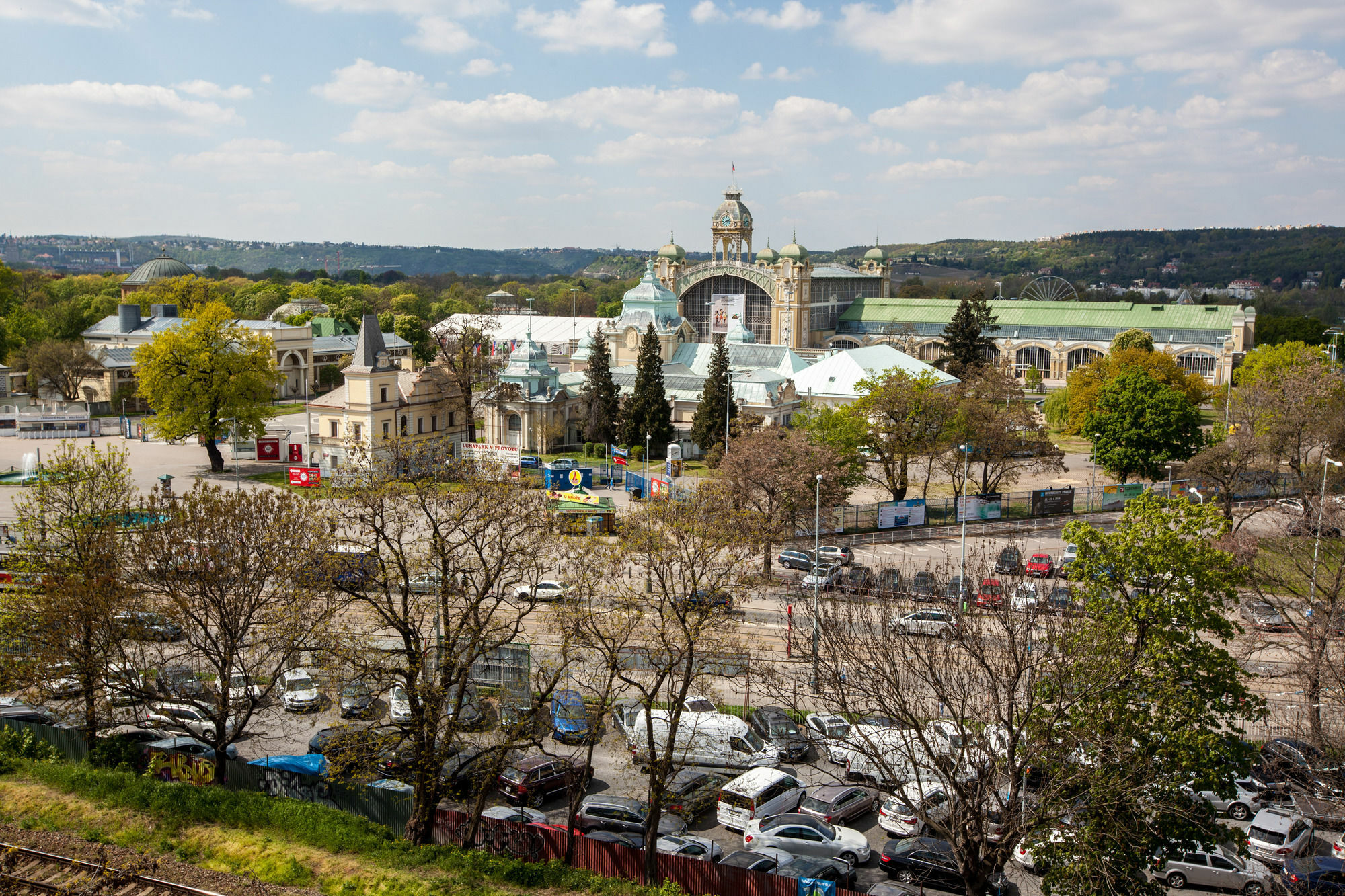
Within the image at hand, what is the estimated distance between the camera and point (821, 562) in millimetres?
40188

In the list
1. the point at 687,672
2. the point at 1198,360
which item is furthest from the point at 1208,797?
the point at 1198,360

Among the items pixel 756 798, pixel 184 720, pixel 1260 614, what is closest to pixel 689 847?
pixel 756 798

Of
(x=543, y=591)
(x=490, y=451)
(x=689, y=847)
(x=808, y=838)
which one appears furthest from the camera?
(x=490, y=451)

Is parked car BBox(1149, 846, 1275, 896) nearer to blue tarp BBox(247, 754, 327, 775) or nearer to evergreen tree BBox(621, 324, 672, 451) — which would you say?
blue tarp BBox(247, 754, 327, 775)

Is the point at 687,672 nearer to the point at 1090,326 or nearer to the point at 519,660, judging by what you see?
the point at 519,660

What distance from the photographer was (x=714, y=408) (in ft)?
189

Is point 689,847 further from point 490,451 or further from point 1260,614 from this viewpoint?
point 490,451

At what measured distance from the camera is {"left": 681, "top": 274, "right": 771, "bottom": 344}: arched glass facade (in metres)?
102

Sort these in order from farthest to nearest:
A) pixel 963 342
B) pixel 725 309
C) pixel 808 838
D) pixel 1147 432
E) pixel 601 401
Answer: pixel 725 309 → pixel 963 342 → pixel 601 401 → pixel 1147 432 → pixel 808 838

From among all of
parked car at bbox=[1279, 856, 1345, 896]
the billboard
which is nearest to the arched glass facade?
the billboard

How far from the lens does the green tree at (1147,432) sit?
5025 centimetres

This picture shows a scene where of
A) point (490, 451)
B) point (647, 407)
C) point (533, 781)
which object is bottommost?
point (533, 781)

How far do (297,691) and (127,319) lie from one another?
72343 mm

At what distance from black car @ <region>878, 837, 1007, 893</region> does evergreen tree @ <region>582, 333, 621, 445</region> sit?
136ft
